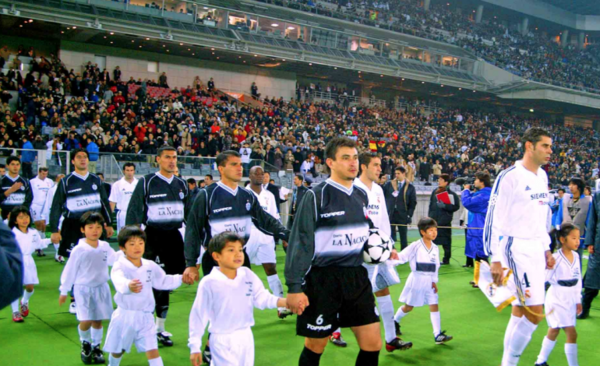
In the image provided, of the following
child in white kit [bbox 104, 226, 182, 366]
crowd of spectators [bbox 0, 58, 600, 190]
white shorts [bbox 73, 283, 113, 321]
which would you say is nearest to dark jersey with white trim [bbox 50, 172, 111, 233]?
white shorts [bbox 73, 283, 113, 321]

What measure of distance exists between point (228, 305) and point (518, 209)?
2719 millimetres

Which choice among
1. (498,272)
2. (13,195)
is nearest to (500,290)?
(498,272)

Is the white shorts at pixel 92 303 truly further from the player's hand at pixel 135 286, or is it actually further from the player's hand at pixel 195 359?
the player's hand at pixel 195 359

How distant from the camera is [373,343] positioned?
395cm

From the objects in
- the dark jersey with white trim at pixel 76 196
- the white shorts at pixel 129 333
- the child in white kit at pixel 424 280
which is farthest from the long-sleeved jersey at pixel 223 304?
the dark jersey with white trim at pixel 76 196

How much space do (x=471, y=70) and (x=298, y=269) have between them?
4461 centimetres

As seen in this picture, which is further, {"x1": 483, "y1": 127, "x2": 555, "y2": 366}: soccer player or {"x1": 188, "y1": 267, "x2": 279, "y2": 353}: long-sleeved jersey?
{"x1": 483, "y1": 127, "x2": 555, "y2": 366}: soccer player

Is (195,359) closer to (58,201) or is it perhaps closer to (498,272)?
(498,272)

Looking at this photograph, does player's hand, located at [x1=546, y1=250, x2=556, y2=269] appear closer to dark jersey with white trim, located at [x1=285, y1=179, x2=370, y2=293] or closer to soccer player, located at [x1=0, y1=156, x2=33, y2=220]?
dark jersey with white trim, located at [x1=285, y1=179, x2=370, y2=293]

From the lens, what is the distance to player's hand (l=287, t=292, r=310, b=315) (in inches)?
148

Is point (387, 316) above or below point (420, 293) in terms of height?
below

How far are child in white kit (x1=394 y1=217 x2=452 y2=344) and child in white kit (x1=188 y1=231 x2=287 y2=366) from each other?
2563 mm

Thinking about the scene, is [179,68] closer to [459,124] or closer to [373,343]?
[459,124]

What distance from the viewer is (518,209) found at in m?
4.89
